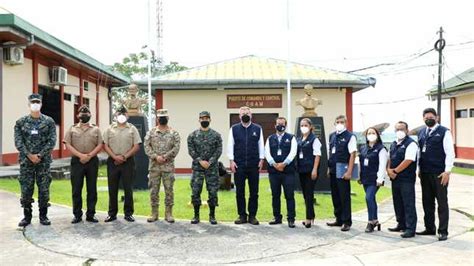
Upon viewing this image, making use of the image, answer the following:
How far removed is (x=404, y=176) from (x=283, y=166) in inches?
71.6

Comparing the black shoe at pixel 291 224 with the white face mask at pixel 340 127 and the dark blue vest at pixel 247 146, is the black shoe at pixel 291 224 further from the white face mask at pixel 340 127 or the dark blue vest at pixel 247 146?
the white face mask at pixel 340 127

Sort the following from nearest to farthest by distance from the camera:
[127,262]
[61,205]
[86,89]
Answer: [127,262] < [61,205] < [86,89]

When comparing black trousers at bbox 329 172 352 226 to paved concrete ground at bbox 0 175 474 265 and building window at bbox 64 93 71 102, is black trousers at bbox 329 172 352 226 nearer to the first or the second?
paved concrete ground at bbox 0 175 474 265

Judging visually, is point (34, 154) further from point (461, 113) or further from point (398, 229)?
point (461, 113)

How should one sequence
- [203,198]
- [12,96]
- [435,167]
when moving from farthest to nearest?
1. [12,96]
2. [203,198]
3. [435,167]

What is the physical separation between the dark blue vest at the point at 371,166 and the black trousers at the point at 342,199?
0.30 meters

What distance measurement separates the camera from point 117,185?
25.1 ft

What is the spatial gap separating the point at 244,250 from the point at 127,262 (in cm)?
148

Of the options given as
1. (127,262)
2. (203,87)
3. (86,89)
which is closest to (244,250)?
(127,262)

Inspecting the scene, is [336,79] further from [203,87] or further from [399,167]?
[399,167]

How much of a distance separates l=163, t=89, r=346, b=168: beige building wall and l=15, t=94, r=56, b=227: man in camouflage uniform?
423 inches

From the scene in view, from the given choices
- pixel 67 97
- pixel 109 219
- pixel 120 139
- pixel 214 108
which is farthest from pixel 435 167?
pixel 67 97

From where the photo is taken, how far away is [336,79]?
17.8 meters

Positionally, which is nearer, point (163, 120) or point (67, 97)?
point (163, 120)
